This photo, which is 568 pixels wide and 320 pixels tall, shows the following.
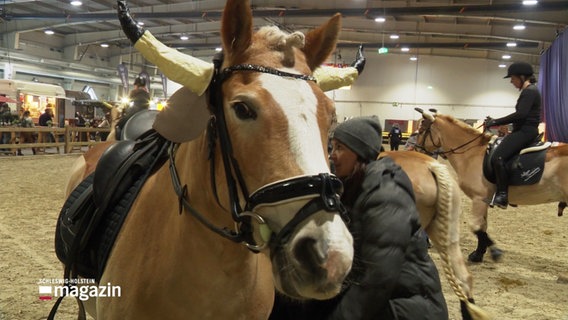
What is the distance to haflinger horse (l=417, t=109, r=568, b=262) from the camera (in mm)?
6137

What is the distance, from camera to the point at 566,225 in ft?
28.1

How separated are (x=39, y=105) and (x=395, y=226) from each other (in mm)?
27013

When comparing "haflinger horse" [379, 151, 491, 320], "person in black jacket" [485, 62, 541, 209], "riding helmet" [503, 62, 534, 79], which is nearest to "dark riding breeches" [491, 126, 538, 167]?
"person in black jacket" [485, 62, 541, 209]

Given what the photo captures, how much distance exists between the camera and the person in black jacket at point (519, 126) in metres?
6.33

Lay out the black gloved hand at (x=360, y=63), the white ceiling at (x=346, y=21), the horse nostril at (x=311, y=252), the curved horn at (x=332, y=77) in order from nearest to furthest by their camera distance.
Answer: the horse nostril at (x=311, y=252), the curved horn at (x=332, y=77), the black gloved hand at (x=360, y=63), the white ceiling at (x=346, y=21)

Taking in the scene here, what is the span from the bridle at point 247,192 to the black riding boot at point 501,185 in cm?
579

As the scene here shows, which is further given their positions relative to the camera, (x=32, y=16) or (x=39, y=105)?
(x=39, y=105)

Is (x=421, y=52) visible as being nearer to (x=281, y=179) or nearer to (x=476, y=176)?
(x=476, y=176)

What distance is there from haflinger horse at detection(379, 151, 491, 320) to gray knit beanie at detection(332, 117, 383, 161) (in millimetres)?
1232

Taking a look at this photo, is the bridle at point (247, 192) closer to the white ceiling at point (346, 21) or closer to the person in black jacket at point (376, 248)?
the person in black jacket at point (376, 248)

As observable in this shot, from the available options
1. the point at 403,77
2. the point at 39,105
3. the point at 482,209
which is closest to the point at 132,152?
the point at 482,209

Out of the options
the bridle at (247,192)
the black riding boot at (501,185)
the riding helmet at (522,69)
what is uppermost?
the riding helmet at (522,69)

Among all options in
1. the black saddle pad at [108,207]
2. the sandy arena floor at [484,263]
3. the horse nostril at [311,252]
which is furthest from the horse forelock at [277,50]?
the sandy arena floor at [484,263]

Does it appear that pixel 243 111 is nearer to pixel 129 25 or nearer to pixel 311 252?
pixel 311 252
